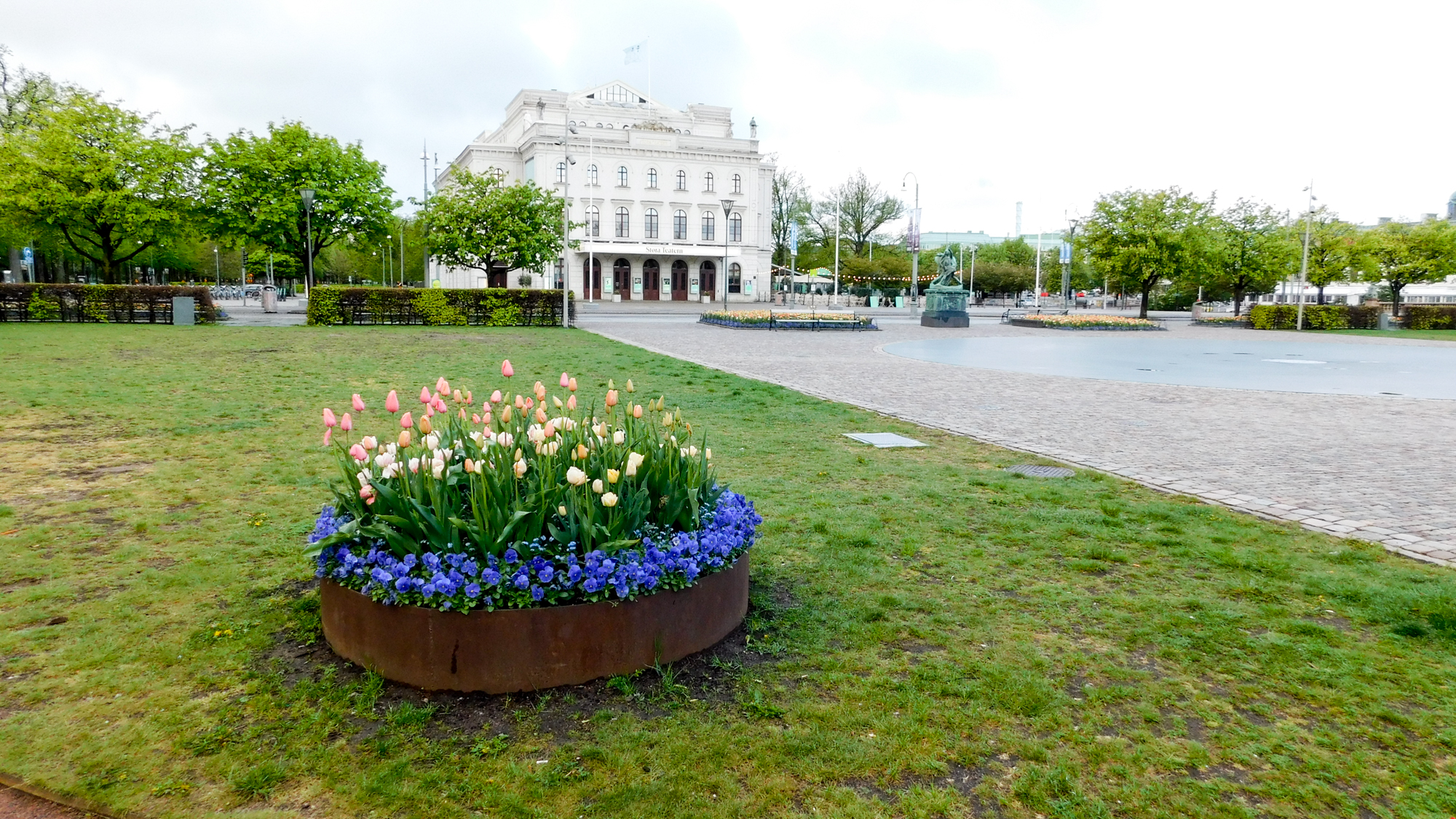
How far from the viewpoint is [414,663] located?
12.4 ft

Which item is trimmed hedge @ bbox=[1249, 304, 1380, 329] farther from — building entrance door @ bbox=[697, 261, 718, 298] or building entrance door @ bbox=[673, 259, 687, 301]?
building entrance door @ bbox=[673, 259, 687, 301]

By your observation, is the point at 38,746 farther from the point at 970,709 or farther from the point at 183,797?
the point at 970,709

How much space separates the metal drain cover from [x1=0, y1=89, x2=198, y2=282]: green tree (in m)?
35.9

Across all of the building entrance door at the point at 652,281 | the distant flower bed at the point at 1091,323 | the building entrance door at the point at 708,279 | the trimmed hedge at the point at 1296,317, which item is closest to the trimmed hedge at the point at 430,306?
the distant flower bed at the point at 1091,323

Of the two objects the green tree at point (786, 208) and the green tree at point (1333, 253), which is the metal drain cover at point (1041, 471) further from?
the green tree at point (786, 208)

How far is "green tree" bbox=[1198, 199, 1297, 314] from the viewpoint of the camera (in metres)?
48.6

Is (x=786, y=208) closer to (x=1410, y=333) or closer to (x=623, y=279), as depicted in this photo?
(x=623, y=279)

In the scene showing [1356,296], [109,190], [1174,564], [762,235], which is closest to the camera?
[1174,564]

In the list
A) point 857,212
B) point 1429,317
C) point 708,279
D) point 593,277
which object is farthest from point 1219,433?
point 857,212

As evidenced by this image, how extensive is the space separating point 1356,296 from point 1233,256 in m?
52.9

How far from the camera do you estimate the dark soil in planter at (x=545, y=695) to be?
3.51 m

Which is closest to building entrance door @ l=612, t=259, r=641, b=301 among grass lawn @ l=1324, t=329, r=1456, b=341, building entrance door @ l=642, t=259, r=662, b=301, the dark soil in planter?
building entrance door @ l=642, t=259, r=662, b=301

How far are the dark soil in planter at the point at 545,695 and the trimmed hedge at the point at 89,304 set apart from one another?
32.3 meters

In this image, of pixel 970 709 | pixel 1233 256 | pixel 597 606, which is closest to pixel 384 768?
pixel 597 606
